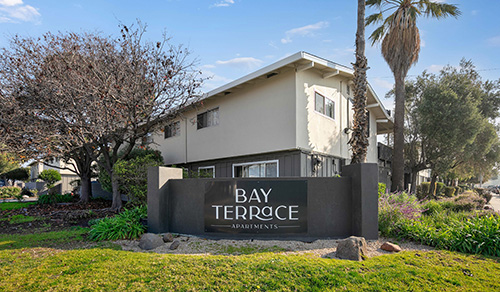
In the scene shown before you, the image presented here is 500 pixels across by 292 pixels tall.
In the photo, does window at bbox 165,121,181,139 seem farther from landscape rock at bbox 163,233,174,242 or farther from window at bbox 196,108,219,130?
landscape rock at bbox 163,233,174,242

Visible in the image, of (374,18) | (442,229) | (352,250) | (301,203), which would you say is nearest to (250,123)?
(301,203)

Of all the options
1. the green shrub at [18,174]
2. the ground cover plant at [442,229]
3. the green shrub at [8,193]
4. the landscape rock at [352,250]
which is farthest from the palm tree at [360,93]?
the green shrub at [18,174]

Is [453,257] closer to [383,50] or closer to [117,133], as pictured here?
[117,133]

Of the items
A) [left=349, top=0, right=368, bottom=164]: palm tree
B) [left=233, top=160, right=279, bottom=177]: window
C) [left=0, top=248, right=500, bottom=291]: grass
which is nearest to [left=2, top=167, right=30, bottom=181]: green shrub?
[left=233, top=160, right=279, bottom=177]: window

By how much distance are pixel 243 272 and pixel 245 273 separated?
0.04 m

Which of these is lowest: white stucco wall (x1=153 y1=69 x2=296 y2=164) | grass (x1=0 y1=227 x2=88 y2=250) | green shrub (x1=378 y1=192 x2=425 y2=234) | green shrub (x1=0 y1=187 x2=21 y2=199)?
green shrub (x1=0 y1=187 x2=21 y2=199)

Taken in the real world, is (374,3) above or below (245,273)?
above

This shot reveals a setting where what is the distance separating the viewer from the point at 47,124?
34.1 ft

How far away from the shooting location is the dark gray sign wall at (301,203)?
6.66 m

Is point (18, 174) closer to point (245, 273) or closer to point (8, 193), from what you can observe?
point (8, 193)

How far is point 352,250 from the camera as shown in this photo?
525 centimetres

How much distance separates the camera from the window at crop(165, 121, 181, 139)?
53.7ft

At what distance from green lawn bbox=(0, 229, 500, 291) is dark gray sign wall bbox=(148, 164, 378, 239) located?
4.57ft

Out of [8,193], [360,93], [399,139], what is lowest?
[8,193]
